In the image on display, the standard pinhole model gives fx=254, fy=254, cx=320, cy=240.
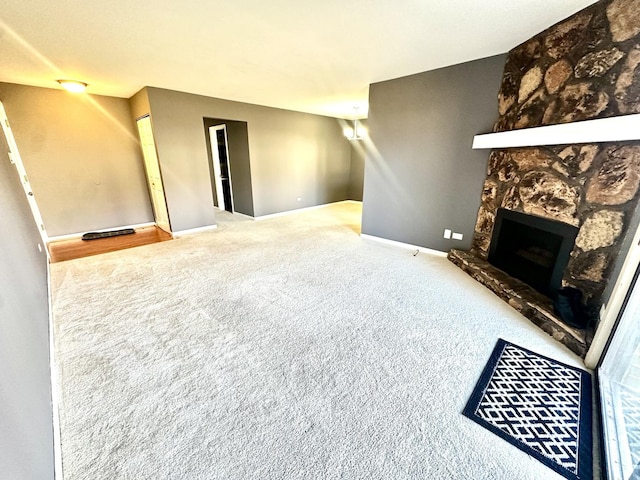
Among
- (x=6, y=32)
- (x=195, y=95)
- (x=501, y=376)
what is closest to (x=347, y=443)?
(x=501, y=376)

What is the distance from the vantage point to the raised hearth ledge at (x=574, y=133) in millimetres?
1704

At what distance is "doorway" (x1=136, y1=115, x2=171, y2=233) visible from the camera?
442cm

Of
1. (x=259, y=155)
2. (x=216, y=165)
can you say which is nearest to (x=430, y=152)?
(x=259, y=155)

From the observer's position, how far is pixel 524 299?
238cm

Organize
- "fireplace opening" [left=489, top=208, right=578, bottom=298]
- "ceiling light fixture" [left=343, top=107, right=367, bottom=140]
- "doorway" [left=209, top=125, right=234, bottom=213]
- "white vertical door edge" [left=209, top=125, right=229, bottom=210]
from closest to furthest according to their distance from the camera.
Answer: "fireplace opening" [left=489, top=208, right=578, bottom=298], "doorway" [left=209, top=125, right=234, bottom=213], "white vertical door edge" [left=209, top=125, right=229, bottom=210], "ceiling light fixture" [left=343, top=107, right=367, bottom=140]

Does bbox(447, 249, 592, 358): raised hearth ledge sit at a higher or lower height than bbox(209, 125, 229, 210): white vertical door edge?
lower

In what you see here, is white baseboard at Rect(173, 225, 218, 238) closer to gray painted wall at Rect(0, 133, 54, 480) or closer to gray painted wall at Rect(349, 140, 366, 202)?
gray painted wall at Rect(0, 133, 54, 480)

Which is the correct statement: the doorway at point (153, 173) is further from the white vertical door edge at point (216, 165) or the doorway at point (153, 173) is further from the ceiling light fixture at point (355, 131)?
the ceiling light fixture at point (355, 131)

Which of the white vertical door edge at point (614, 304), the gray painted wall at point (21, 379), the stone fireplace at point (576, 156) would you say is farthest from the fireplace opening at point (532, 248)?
the gray painted wall at point (21, 379)

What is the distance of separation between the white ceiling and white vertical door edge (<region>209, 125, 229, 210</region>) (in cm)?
259

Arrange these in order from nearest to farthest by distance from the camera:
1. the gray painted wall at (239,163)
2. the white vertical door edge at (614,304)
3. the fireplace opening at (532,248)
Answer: the white vertical door edge at (614,304) → the fireplace opening at (532,248) → the gray painted wall at (239,163)

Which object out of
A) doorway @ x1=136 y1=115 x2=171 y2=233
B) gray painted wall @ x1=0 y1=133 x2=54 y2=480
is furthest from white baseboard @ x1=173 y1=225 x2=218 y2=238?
gray painted wall @ x1=0 y1=133 x2=54 y2=480

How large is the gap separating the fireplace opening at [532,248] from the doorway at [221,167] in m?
5.62

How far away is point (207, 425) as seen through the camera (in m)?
1.40
